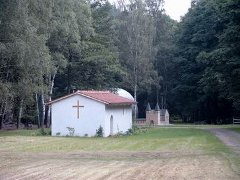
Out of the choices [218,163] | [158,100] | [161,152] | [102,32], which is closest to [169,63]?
[158,100]

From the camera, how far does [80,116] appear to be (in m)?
37.5

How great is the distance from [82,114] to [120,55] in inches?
1019

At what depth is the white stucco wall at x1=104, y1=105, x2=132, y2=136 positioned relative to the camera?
37.7 metres

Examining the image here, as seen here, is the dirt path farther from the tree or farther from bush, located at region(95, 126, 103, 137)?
the tree

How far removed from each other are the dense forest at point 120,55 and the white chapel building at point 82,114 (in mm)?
2343

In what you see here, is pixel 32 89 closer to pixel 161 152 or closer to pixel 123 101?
pixel 123 101

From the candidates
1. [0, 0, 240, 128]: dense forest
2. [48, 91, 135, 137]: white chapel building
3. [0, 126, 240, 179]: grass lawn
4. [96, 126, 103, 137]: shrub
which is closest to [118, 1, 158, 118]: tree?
[0, 0, 240, 128]: dense forest

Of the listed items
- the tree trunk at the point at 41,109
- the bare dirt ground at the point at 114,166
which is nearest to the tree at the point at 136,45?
the tree trunk at the point at 41,109

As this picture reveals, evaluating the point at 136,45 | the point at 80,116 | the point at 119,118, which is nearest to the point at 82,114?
the point at 80,116

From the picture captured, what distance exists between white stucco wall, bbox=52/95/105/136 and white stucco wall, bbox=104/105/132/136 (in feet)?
2.68

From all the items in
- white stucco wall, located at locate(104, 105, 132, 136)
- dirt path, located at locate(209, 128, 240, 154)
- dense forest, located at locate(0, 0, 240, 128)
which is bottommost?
dirt path, located at locate(209, 128, 240, 154)

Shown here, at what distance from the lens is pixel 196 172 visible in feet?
53.0

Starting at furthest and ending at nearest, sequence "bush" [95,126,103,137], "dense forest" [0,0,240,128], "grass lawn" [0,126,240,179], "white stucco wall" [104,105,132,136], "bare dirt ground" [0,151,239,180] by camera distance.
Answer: "white stucco wall" [104,105,132,136]
"bush" [95,126,103,137]
"dense forest" [0,0,240,128]
"grass lawn" [0,126,240,179]
"bare dirt ground" [0,151,239,180]

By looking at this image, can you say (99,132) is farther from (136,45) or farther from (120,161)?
(136,45)
